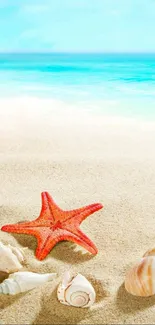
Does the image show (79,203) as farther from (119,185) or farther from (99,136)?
(99,136)

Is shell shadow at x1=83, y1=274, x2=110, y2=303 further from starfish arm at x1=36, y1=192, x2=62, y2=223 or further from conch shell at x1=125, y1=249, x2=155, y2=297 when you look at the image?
starfish arm at x1=36, y1=192, x2=62, y2=223

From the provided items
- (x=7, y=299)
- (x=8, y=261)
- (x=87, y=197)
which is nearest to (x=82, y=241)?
(x=8, y=261)

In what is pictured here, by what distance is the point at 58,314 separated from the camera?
1.69 m

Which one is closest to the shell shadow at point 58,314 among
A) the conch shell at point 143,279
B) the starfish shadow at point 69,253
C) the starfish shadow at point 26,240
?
the conch shell at point 143,279

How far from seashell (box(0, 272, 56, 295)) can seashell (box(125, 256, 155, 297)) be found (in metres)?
0.40

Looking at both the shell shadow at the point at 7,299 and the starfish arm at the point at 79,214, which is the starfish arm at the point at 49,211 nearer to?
the starfish arm at the point at 79,214

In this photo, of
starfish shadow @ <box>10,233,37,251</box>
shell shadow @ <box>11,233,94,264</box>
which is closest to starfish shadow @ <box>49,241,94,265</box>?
shell shadow @ <box>11,233,94,264</box>

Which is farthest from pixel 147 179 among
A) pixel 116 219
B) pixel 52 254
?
pixel 52 254

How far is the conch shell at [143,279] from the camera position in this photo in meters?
1.74

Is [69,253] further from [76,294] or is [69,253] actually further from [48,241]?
[76,294]

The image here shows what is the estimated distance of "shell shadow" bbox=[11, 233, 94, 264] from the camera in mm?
2086

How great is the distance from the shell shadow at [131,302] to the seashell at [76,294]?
0.43 feet

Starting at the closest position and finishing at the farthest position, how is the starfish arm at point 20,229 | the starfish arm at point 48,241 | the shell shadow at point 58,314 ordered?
the shell shadow at point 58,314 → the starfish arm at point 48,241 → the starfish arm at point 20,229

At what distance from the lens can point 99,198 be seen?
286cm
